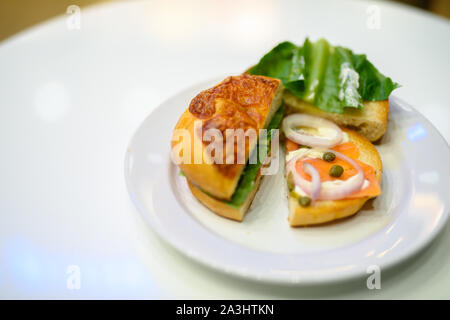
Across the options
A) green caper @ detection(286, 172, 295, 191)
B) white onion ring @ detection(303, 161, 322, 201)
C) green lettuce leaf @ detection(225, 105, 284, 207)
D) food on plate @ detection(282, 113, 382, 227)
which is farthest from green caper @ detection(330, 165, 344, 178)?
green lettuce leaf @ detection(225, 105, 284, 207)

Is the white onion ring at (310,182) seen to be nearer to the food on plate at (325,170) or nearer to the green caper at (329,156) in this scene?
the food on plate at (325,170)

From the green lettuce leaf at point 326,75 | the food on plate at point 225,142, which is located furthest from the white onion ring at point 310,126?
the food on plate at point 225,142

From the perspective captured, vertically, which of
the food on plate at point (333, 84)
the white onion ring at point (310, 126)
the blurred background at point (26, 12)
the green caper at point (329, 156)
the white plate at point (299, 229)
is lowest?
the white plate at point (299, 229)

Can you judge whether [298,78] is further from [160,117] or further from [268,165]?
[160,117]

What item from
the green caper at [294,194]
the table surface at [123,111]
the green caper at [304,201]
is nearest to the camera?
the table surface at [123,111]

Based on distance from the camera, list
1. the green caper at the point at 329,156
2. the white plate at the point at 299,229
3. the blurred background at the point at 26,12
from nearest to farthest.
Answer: the white plate at the point at 299,229, the green caper at the point at 329,156, the blurred background at the point at 26,12

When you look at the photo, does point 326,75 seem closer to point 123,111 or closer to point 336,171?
point 336,171

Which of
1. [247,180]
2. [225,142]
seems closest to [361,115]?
[247,180]
